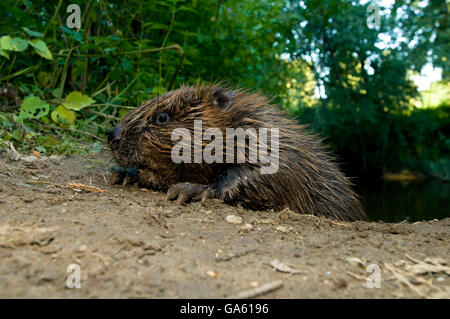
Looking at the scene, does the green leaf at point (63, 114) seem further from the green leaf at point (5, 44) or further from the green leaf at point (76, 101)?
the green leaf at point (5, 44)

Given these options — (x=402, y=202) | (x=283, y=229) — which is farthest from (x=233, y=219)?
(x=402, y=202)

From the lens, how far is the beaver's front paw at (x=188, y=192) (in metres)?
3.11

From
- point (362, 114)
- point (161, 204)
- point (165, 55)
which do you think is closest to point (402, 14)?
point (362, 114)

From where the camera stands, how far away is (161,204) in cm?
281

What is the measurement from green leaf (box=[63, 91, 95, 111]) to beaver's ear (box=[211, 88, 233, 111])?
1422 mm

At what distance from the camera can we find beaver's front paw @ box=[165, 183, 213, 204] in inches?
122

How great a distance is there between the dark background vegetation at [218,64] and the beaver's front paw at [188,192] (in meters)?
1.34

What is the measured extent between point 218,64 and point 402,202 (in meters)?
5.06

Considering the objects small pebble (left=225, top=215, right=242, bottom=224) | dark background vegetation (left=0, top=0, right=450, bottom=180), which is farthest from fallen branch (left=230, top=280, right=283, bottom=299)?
dark background vegetation (left=0, top=0, right=450, bottom=180)

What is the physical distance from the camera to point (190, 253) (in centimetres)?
192

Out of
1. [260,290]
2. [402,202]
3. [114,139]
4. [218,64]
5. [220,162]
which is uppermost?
[218,64]

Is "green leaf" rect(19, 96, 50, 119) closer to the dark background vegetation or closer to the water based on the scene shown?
the dark background vegetation

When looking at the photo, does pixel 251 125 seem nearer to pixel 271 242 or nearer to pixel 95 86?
pixel 271 242

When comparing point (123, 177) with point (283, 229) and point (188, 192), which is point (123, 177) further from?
point (283, 229)
